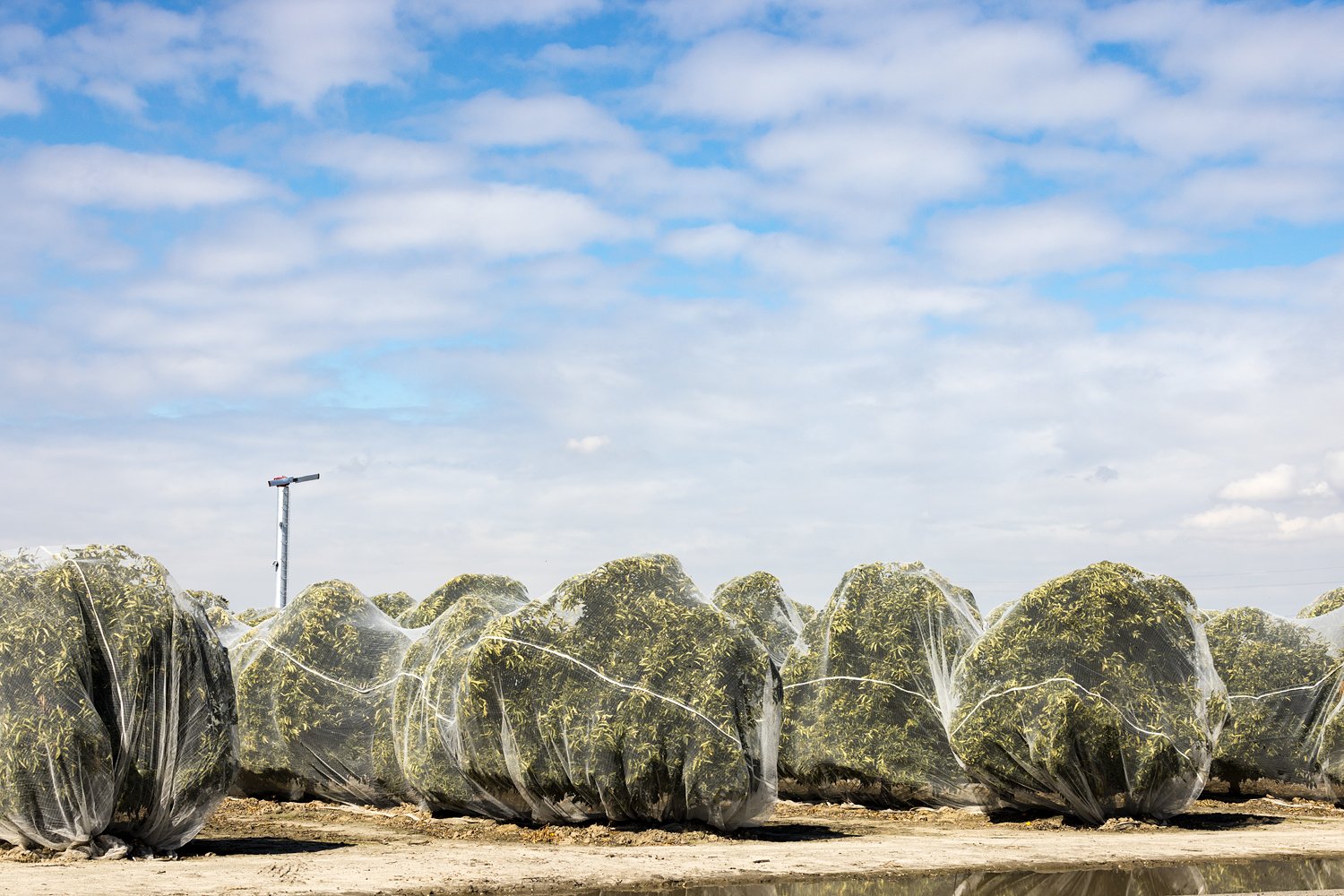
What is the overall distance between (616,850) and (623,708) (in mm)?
2031

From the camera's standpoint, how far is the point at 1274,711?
76.4ft

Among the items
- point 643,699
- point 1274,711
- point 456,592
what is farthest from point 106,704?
point 1274,711

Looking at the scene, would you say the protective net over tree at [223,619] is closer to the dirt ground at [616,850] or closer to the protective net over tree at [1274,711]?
the dirt ground at [616,850]

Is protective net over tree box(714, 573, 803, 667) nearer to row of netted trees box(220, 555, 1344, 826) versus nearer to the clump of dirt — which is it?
row of netted trees box(220, 555, 1344, 826)

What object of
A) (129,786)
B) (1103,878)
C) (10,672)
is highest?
(10,672)

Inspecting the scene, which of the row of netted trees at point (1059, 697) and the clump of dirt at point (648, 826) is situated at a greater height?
the row of netted trees at point (1059, 697)

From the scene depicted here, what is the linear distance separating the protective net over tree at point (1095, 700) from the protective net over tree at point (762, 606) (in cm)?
586

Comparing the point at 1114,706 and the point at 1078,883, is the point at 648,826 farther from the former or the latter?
the point at 1114,706

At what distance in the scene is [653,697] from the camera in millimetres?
17031

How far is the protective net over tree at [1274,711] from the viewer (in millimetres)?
23188

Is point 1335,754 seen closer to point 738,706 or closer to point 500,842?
point 738,706

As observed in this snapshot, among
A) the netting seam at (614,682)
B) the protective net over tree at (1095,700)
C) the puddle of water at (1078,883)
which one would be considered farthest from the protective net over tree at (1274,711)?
the netting seam at (614,682)

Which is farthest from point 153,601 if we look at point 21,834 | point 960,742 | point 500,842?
point 960,742

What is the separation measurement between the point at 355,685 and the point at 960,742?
33.4 ft
